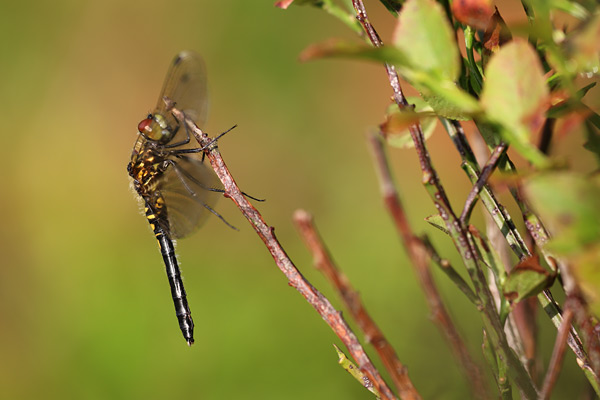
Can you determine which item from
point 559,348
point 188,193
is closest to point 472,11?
point 559,348

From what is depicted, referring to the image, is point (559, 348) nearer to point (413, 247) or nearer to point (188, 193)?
point (413, 247)

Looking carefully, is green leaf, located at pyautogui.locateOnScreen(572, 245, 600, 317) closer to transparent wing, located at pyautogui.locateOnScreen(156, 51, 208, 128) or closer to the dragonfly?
the dragonfly

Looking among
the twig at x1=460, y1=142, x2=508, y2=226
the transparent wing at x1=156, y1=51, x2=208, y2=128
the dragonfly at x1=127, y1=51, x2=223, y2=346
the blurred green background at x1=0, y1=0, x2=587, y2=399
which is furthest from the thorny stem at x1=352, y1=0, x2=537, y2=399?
the transparent wing at x1=156, y1=51, x2=208, y2=128

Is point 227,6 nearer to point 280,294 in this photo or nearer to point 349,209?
point 349,209

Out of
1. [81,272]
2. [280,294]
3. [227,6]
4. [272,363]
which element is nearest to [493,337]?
[272,363]

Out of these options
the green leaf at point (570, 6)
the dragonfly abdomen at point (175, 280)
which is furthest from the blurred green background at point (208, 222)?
the green leaf at point (570, 6)

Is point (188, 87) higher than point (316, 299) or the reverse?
higher
